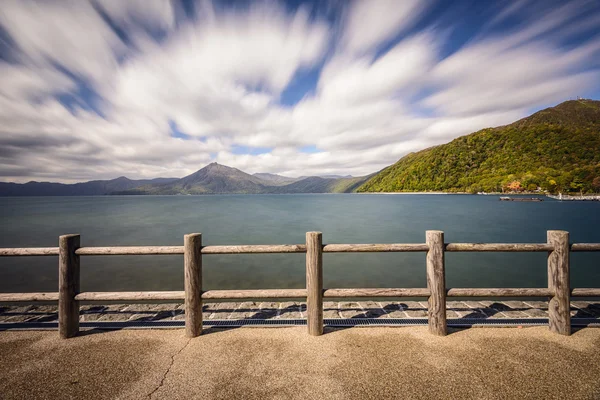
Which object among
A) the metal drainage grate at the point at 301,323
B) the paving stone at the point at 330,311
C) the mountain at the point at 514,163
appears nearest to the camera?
the metal drainage grate at the point at 301,323

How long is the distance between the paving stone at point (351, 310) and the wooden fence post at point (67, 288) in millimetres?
4855

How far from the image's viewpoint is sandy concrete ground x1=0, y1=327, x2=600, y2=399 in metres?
3.05

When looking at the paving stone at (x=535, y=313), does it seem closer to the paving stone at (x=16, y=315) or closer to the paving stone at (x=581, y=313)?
the paving stone at (x=581, y=313)

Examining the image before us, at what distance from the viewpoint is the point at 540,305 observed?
570 centimetres

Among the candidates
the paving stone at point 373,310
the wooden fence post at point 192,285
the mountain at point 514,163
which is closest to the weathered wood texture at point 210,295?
the wooden fence post at point 192,285

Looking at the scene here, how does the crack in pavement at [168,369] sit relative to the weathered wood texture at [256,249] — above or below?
below

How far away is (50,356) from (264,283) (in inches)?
394

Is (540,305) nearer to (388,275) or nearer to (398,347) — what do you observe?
(398,347)

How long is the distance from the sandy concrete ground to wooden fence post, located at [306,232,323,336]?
23 cm

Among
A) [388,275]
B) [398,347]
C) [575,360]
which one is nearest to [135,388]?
[398,347]

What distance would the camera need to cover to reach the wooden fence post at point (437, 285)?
419 centimetres

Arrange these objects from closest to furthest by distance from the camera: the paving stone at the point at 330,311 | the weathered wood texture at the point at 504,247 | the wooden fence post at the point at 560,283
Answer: the wooden fence post at the point at 560,283 → the weathered wood texture at the point at 504,247 → the paving stone at the point at 330,311

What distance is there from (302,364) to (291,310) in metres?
2.01

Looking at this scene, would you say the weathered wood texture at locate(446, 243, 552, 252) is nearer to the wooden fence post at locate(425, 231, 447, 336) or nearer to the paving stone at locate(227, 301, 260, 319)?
the wooden fence post at locate(425, 231, 447, 336)
